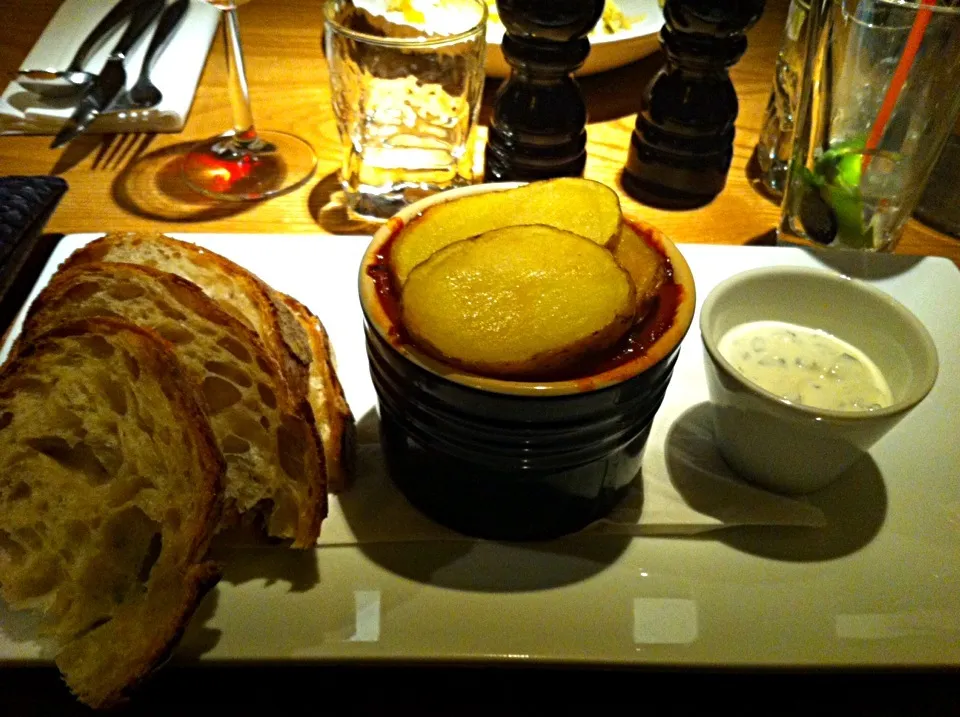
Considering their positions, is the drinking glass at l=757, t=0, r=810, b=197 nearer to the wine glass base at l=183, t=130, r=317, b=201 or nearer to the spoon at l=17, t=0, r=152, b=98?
the wine glass base at l=183, t=130, r=317, b=201

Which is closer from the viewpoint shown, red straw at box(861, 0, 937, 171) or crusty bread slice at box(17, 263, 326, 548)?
crusty bread slice at box(17, 263, 326, 548)

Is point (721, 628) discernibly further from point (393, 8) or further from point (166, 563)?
point (393, 8)

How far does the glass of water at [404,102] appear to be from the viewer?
1.53m

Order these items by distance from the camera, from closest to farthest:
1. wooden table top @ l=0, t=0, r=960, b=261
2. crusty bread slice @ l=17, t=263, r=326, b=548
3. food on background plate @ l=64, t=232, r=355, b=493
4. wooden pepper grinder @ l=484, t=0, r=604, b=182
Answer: crusty bread slice @ l=17, t=263, r=326, b=548 < food on background plate @ l=64, t=232, r=355, b=493 < wooden pepper grinder @ l=484, t=0, r=604, b=182 < wooden table top @ l=0, t=0, r=960, b=261

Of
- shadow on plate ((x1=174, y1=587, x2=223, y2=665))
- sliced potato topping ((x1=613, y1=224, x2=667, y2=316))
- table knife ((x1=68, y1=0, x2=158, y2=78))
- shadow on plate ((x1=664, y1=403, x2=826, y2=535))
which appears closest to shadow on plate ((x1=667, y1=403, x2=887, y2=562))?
shadow on plate ((x1=664, y1=403, x2=826, y2=535))

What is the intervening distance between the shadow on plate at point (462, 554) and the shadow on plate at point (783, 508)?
0.14m

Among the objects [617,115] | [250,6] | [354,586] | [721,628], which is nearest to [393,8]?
[617,115]

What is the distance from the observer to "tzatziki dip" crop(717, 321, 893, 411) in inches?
42.3

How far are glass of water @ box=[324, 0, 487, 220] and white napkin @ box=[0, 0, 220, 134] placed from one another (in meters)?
0.52

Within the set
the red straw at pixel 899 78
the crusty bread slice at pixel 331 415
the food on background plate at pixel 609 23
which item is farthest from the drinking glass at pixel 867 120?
the crusty bread slice at pixel 331 415

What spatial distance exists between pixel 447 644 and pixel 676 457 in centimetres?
43

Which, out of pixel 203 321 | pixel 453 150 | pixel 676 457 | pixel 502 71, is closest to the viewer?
pixel 203 321

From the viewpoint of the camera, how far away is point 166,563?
839 millimetres

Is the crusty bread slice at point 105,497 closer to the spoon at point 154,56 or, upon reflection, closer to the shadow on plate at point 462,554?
the shadow on plate at point 462,554
